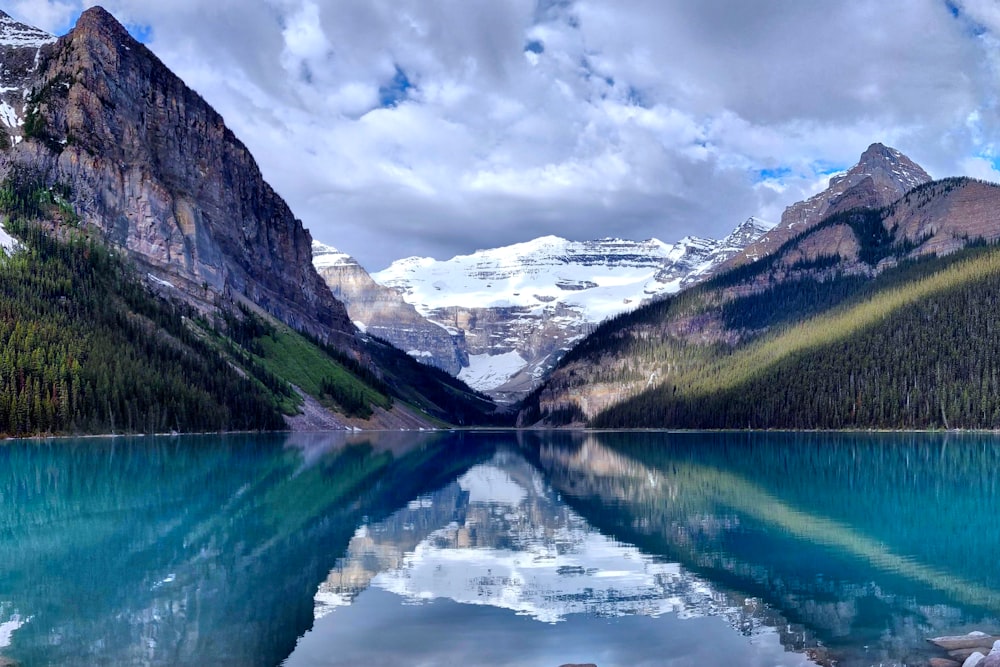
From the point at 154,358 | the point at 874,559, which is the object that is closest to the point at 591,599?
the point at 874,559

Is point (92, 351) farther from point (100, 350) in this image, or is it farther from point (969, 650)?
point (969, 650)

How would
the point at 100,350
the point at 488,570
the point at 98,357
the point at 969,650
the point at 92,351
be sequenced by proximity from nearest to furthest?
1. the point at 969,650
2. the point at 488,570
3. the point at 98,357
4. the point at 92,351
5. the point at 100,350

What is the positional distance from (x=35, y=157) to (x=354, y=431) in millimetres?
92669

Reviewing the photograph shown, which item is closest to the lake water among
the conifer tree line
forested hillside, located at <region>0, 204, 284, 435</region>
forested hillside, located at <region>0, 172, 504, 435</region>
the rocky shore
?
the rocky shore

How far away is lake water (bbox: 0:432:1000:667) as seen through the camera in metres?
21.9

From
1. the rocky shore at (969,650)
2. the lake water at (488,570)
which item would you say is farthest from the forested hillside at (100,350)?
the rocky shore at (969,650)

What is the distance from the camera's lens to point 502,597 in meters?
27.6

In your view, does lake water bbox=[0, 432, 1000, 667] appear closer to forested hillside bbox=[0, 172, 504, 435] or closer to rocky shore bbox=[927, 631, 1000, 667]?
rocky shore bbox=[927, 631, 1000, 667]

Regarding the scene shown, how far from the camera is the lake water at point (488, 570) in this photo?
2189 cm

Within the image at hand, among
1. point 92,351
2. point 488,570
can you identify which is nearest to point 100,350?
point 92,351

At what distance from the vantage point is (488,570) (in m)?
31.9

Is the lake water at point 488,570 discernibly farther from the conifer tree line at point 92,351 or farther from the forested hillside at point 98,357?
the conifer tree line at point 92,351

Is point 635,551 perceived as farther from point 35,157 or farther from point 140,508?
point 35,157

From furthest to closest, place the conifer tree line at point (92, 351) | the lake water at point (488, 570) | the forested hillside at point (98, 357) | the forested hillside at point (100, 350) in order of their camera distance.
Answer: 1. the forested hillside at point (100, 350)
2. the conifer tree line at point (92, 351)
3. the forested hillside at point (98, 357)
4. the lake water at point (488, 570)
